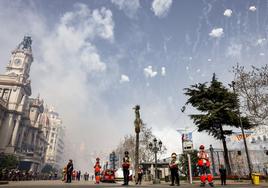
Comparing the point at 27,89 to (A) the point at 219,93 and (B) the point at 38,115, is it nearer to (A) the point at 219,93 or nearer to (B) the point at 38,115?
(B) the point at 38,115

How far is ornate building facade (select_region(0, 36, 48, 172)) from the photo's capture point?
6606cm

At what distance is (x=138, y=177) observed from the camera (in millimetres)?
21516

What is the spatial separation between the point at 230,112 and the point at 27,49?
8930 centimetres

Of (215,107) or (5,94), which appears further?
(5,94)

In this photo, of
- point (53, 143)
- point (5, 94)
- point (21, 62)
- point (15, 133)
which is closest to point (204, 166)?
point (15, 133)

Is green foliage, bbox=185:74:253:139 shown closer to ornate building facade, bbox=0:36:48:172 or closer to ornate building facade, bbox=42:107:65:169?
ornate building facade, bbox=0:36:48:172

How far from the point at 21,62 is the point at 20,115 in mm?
26885

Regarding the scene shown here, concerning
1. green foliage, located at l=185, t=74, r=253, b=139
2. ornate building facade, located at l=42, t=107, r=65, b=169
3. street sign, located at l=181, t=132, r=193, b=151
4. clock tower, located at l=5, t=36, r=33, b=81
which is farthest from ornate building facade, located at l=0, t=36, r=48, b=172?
street sign, located at l=181, t=132, r=193, b=151

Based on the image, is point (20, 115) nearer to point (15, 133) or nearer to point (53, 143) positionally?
point (15, 133)

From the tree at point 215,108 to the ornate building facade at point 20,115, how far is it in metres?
56.3

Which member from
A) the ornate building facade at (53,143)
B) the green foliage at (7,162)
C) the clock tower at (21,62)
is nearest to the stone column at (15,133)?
the green foliage at (7,162)

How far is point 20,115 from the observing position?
233 ft

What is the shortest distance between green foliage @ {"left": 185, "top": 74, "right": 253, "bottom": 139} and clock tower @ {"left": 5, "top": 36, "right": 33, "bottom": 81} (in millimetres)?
71732

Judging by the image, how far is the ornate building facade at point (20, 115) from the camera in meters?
66.1
